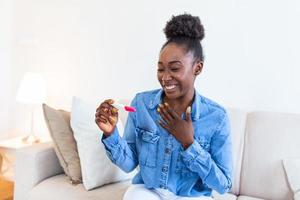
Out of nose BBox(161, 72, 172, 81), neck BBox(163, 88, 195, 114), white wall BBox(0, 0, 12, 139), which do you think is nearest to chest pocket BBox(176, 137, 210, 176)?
neck BBox(163, 88, 195, 114)

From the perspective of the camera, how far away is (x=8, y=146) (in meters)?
2.26

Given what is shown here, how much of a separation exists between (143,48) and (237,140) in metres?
0.92

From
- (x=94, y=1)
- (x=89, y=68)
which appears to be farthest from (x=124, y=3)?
(x=89, y=68)

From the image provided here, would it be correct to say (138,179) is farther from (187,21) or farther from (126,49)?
(126,49)

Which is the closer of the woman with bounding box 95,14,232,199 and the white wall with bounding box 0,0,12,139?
the woman with bounding box 95,14,232,199

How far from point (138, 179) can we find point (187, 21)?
0.64m

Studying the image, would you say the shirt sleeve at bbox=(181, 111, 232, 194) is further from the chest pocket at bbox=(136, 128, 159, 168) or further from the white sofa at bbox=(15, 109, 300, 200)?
the white sofa at bbox=(15, 109, 300, 200)

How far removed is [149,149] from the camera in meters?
1.26

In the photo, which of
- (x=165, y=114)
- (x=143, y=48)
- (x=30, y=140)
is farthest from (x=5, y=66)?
(x=165, y=114)

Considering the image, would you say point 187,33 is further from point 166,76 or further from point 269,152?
point 269,152

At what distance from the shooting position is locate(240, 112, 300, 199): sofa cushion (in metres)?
1.63


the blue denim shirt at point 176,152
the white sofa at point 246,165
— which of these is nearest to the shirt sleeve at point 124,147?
the blue denim shirt at point 176,152

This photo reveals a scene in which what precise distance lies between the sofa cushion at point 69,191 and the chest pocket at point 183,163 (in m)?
0.39

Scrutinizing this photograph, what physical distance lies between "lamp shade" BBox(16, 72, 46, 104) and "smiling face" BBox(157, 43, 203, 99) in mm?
1446
